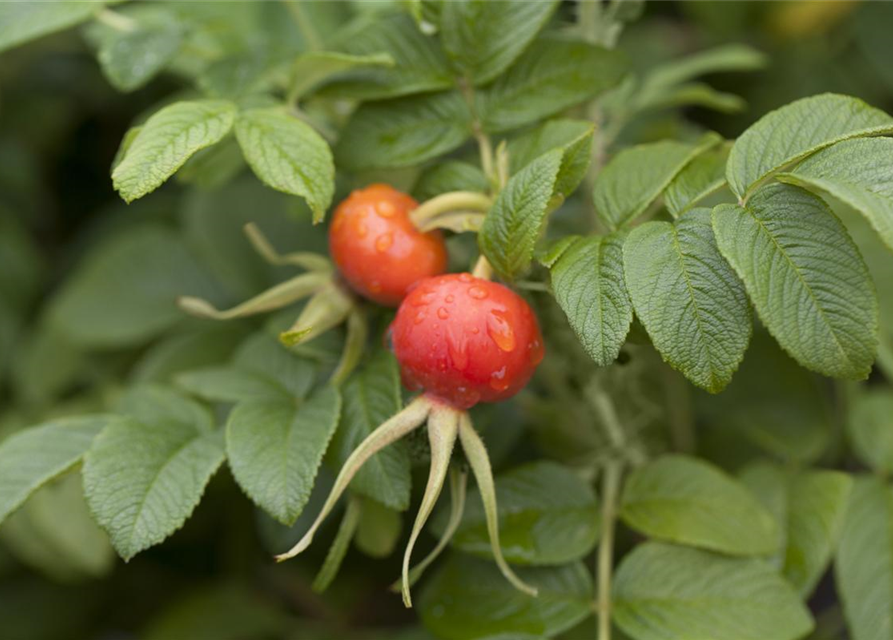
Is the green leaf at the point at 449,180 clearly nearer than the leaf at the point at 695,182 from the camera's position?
No

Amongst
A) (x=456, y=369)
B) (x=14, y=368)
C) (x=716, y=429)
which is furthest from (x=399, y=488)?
(x=14, y=368)

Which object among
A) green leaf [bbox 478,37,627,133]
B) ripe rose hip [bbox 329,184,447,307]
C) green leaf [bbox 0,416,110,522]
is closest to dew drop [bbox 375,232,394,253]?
ripe rose hip [bbox 329,184,447,307]

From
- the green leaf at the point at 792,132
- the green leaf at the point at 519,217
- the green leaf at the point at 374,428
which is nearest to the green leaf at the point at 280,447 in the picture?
the green leaf at the point at 374,428

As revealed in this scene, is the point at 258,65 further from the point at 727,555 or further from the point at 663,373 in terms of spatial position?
the point at 727,555

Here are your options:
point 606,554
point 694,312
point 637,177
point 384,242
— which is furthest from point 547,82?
point 606,554

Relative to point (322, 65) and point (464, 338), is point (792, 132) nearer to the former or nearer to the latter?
point (464, 338)

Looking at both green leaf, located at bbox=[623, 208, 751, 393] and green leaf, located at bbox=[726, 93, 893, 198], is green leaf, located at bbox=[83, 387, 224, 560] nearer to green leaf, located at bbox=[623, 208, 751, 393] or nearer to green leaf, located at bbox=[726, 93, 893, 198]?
green leaf, located at bbox=[623, 208, 751, 393]

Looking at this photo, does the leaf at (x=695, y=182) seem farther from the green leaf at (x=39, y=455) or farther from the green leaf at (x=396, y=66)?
the green leaf at (x=39, y=455)
